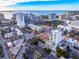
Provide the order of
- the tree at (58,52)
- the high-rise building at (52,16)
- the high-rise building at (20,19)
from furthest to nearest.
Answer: the high-rise building at (20,19) < the high-rise building at (52,16) < the tree at (58,52)

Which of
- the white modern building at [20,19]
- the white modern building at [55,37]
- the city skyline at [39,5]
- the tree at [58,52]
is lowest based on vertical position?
the tree at [58,52]

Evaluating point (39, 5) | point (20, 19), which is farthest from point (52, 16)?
point (20, 19)

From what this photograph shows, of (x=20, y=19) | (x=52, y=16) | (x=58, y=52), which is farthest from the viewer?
(x=20, y=19)

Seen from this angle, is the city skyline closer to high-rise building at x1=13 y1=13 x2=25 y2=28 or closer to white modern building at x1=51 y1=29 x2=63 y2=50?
high-rise building at x1=13 y1=13 x2=25 y2=28

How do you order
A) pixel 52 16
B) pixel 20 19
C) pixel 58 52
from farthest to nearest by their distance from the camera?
1. pixel 20 19
2. pixel 52 16
3. pixel 58 52

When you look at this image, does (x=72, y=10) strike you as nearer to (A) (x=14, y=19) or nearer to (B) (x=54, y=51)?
(B) (x=54, y=51)

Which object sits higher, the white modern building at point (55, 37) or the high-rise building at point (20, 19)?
the high-rise building at point (20, 19)

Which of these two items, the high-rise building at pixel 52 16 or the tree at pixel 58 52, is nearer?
the tree at pixel 58 52

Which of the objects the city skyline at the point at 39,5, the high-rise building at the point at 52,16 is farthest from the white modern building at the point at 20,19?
the high-rise building at the point at 52,16

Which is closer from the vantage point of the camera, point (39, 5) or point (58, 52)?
point (58, 52)

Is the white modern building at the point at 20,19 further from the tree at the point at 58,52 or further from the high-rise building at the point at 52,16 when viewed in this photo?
the tree at the point at 58,52

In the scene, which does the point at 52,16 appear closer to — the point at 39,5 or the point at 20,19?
the point at 39,5
